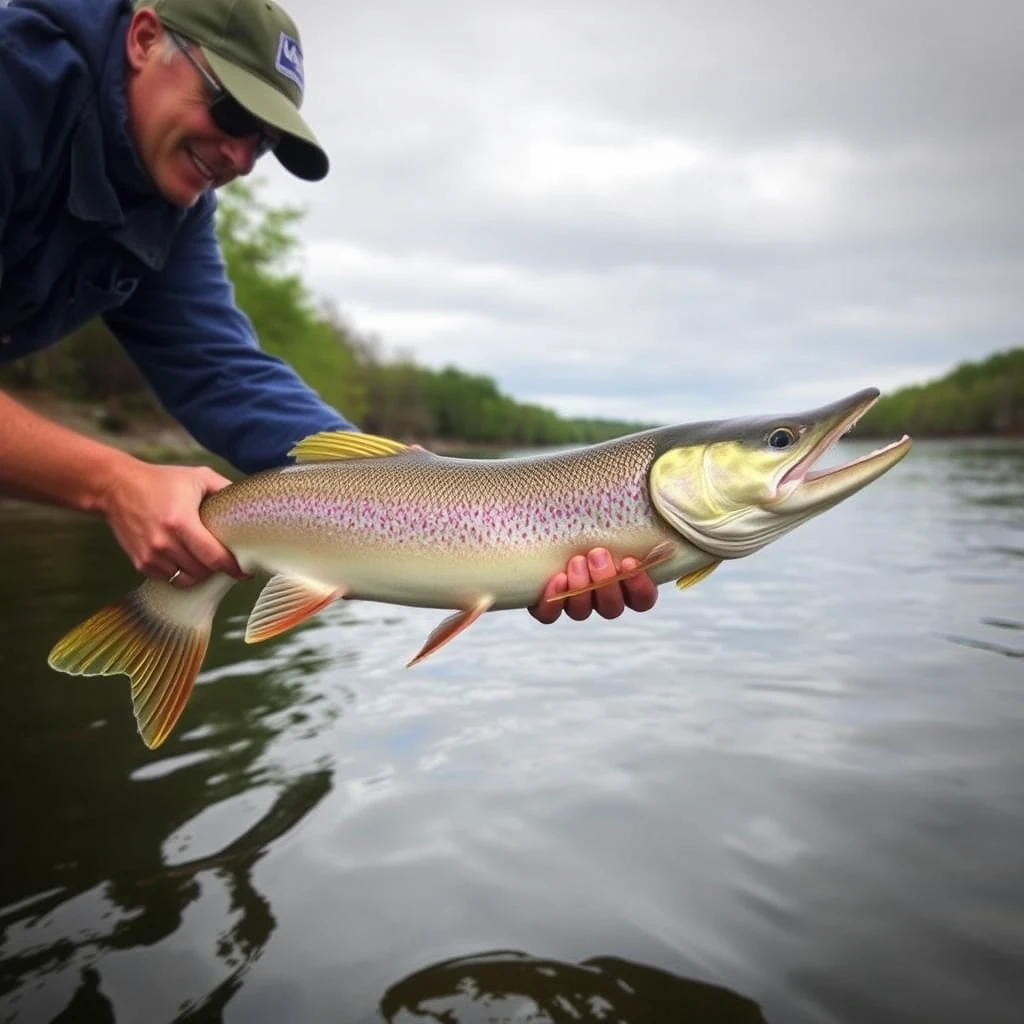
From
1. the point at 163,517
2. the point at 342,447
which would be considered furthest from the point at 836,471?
the point at 163,517

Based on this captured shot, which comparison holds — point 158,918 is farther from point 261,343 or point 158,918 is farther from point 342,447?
point 261,343

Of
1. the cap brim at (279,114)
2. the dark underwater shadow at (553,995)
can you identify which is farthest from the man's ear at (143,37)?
the dark underwater shadow at (553,995)

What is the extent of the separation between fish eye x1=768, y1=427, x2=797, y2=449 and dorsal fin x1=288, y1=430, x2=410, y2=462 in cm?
106

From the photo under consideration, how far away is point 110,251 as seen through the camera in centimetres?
311

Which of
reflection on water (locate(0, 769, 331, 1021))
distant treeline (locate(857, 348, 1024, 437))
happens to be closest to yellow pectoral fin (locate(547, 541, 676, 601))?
reflection on water (locate(0, 769, 331, 1021))

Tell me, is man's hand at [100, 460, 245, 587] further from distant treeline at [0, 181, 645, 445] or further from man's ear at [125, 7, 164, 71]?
distant treeline at [0, 181, 645, 445]

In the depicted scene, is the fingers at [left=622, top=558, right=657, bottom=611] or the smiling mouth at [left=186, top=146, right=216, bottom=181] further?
the smiling mouth at [left=186, top=146, right=216, bottom=181]

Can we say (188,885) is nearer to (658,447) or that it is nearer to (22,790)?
(22,790)

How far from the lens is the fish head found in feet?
8.57

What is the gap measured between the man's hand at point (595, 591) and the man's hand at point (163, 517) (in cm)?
92

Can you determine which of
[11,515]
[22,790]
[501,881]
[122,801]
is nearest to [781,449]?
[501,881]

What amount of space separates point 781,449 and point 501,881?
1.71m

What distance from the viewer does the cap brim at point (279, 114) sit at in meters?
2.80

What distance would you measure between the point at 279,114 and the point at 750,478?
1698mm
